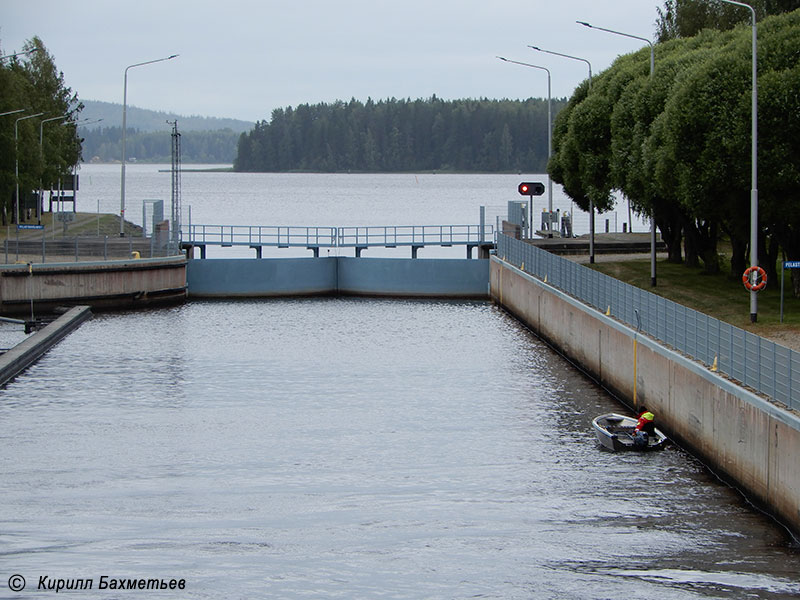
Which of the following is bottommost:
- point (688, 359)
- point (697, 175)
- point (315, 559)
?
point (315, 559)

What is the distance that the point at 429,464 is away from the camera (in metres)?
26.8

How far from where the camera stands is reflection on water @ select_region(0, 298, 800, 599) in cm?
1964

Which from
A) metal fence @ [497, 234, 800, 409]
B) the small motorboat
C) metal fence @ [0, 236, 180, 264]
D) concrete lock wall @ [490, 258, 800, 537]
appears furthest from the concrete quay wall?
the small motorboat

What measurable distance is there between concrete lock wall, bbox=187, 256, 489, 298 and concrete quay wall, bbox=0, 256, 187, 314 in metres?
3.45

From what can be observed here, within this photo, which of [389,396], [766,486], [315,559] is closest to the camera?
[315,559]

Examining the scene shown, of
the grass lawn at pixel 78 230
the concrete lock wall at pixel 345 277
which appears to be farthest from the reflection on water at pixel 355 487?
the grass lawn at pixel 78 230

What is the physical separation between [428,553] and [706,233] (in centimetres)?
2829

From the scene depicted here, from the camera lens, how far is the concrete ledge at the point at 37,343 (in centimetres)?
3716

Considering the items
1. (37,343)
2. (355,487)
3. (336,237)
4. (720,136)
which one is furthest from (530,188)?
(355,487)

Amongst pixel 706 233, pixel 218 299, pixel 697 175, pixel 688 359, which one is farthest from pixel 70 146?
pixel 688 359

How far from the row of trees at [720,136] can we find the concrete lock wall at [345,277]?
1591 centimetres

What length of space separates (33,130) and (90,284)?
98.7 ft

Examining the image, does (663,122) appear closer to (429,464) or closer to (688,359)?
(688,359)

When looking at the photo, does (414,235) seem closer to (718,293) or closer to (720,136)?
(718,293)
